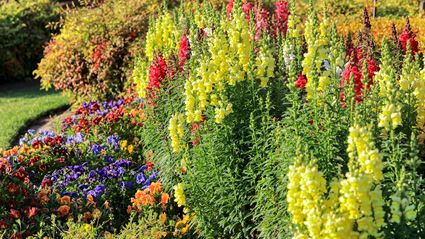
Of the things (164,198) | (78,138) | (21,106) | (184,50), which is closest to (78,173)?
(78,138)

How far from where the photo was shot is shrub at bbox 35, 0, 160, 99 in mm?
10078

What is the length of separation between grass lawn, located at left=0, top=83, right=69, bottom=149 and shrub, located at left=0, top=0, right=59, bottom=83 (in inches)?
14.5

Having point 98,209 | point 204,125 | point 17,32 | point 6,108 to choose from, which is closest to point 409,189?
point 204,125

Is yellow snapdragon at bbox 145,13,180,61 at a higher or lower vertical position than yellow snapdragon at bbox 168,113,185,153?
higher

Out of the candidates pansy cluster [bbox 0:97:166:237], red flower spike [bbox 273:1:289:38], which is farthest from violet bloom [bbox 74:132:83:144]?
red flower spike [bbox 273:1:289:38]

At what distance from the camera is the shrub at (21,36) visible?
1366 cm

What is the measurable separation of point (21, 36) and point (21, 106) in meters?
2.54

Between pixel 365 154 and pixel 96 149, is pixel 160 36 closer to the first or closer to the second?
pixel 96 149

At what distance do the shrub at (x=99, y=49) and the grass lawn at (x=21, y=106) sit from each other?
0.72 meters

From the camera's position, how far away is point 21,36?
13773mm

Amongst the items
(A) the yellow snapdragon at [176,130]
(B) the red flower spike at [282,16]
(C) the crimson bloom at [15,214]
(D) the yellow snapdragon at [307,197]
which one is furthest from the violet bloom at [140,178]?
(D) the yellow snapdragon at [307,197]

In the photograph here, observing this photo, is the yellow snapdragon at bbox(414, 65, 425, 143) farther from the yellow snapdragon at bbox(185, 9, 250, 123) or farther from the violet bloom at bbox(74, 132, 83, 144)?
the violet bloom at bbox(74, 132, 83, 144)

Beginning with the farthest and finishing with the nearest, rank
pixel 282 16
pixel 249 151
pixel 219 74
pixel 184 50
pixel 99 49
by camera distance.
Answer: pixel 99 49, pixel 282 16, pixel 184 50, pixel 219 74, pixel 249 151

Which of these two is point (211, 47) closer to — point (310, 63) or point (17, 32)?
point (310, 63)
